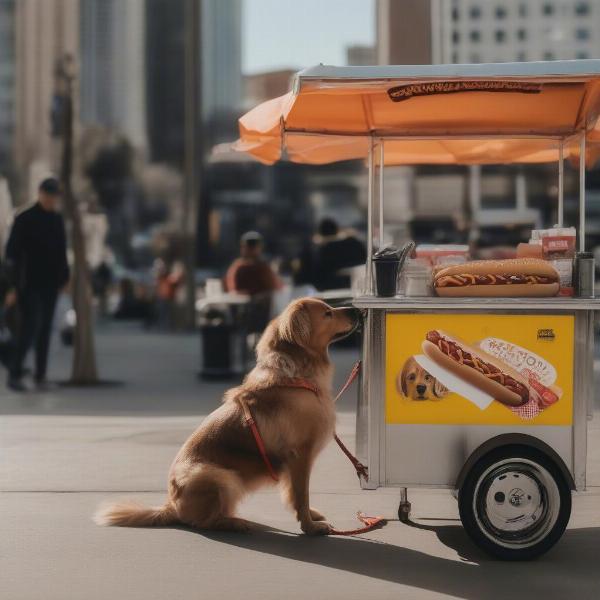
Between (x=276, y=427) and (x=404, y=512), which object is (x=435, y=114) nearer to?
(x=276, y=427)

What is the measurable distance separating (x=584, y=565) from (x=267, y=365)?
179 cm

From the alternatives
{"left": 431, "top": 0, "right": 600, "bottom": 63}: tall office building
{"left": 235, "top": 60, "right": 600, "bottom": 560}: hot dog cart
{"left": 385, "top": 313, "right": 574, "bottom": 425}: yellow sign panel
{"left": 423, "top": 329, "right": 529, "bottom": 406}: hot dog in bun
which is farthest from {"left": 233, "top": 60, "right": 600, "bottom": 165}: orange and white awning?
{"left": 431, "top": 0, "right": 600, "bottom": 63}: tall office building

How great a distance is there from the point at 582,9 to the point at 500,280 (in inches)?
1183

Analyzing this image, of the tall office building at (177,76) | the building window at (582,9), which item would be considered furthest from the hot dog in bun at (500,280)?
the tall office building at (177,76)

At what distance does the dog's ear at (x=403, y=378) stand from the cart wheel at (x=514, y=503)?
1.63ft

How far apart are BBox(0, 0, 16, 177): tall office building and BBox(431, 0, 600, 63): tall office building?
878 inches

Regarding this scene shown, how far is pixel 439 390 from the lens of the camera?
19.0 feet

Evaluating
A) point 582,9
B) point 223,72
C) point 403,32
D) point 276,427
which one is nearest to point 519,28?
point 582,9

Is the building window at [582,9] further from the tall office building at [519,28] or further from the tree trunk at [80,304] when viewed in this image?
the tree trunk at [80,304]

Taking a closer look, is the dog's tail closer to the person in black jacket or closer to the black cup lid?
the black cup lid

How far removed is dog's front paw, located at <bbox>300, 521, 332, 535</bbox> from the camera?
6145 mm

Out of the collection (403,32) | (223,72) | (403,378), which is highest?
(223,72)

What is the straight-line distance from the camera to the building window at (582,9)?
33.4m

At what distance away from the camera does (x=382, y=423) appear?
19.1 feet
